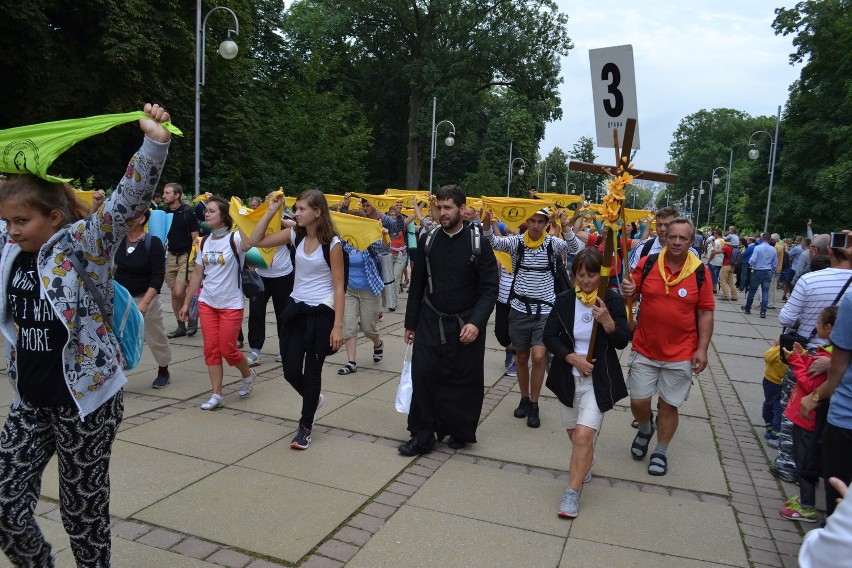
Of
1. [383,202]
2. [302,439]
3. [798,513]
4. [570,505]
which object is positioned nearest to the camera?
[570,505]

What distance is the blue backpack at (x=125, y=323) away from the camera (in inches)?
107

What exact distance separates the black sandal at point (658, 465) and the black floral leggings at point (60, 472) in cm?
375

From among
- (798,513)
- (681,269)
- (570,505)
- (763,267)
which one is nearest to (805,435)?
(798,513)

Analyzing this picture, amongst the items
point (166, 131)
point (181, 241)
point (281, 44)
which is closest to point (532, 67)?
point (281, 44)

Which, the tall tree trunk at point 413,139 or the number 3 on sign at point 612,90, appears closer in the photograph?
the number 3 on sign at point 612,90

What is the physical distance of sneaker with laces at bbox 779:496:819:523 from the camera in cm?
422

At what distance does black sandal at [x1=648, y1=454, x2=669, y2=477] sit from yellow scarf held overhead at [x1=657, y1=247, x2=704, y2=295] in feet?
4.11

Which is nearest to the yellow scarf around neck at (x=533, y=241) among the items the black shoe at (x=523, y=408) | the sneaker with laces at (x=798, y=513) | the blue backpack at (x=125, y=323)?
the black shoe at (x=523, y=408)

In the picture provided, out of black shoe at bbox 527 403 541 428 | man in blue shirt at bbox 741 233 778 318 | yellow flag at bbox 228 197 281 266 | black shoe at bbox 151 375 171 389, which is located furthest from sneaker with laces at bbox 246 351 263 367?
man in blue shirt at bbox 741 233 778 318

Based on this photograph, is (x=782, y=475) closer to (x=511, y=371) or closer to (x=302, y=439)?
(x=511, y=371)

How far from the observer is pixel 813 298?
4.77m

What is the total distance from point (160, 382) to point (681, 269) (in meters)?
4.97

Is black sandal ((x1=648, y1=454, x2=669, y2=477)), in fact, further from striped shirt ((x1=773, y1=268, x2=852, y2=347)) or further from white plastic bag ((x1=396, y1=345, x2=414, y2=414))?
white plastic bag ((x1=396, y1=345, x2=414, y2=414))

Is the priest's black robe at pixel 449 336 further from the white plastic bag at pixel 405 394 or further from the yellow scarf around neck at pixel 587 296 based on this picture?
the yellow scarf around neck at pixel 587 296
